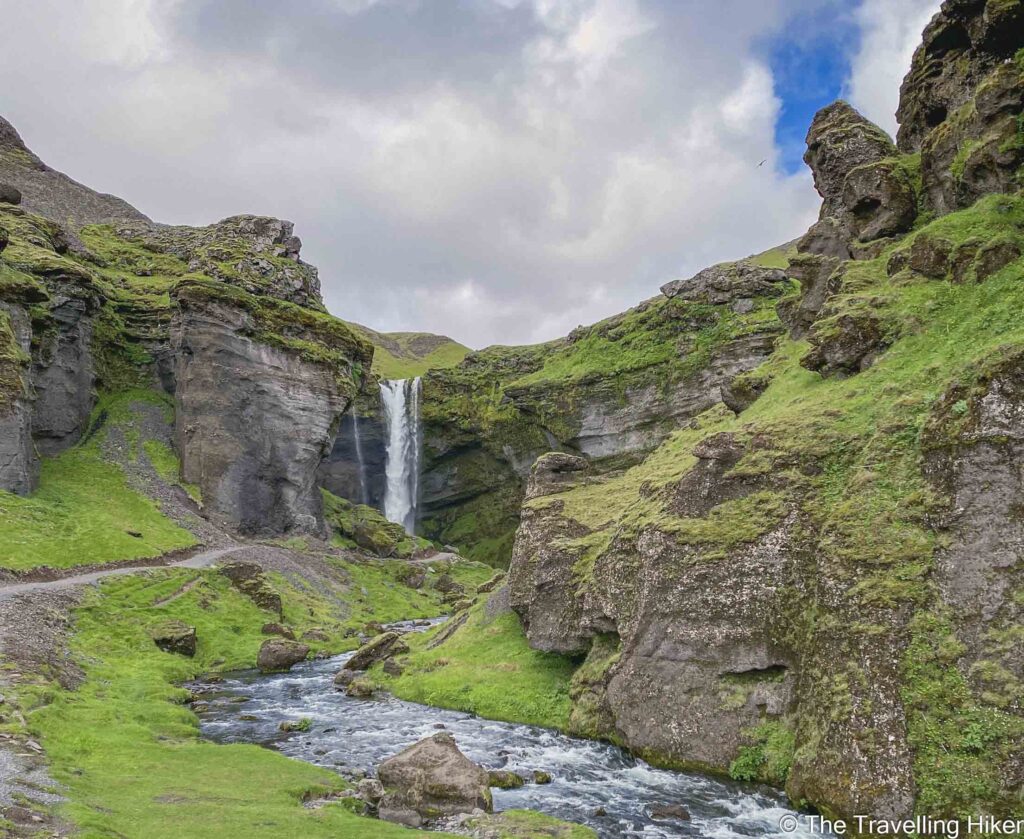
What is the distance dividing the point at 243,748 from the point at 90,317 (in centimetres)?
8967

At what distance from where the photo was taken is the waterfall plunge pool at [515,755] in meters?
20.0

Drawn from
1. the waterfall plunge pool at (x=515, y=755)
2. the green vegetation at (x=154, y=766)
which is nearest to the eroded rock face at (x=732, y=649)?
the waterfall plunge pool at (x=515, y=755)

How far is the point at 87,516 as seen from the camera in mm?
67438

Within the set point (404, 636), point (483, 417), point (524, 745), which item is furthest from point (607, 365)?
point (524, 745)

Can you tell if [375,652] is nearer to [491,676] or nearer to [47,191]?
[491,676]

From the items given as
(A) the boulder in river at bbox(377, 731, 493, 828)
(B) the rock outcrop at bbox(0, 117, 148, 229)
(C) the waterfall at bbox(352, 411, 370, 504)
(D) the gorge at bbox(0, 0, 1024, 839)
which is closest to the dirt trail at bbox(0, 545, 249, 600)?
(D) the gorge at bbox(0, 0, 1024, 839)

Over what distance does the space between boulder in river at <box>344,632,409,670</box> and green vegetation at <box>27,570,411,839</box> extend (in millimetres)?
10327

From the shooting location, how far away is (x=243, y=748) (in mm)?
25500

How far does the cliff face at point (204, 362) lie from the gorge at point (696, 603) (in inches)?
83.0

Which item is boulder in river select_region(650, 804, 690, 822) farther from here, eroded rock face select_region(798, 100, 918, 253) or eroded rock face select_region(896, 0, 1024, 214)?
eroded rock face select_region(798, 100, 918, 253)

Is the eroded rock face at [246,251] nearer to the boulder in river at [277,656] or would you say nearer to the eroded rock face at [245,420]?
the eroded rock face at [245,420]

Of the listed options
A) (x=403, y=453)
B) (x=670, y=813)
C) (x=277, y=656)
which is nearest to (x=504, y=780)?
(x=670, y=813)

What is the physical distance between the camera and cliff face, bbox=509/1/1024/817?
59.7ft

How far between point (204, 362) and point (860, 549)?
296 ft
